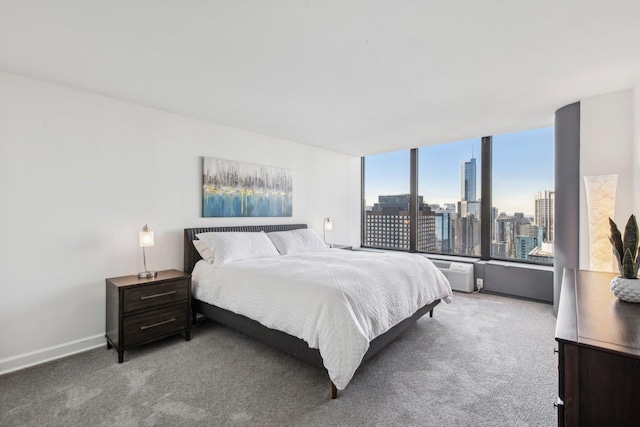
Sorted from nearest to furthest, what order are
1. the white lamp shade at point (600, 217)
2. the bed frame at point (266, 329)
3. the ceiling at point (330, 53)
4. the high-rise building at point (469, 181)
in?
the ceiling at point (330, 53)
the bed frame at point (266, 329)
the white lamp shade at point (600, 217)
the high-rise building at point (469, 181)

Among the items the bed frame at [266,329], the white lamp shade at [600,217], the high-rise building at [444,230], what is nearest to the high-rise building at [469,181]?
the high-rise building at [444,230]

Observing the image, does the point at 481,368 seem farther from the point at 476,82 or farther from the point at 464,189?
the point at 464,189

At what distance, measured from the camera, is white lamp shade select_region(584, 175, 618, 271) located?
2.96 metres

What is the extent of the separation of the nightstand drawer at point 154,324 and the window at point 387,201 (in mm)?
4440

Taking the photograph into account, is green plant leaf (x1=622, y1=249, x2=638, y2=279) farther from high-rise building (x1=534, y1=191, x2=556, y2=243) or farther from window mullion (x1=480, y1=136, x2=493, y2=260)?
window mullion (x1=480, y1=136, x2=493, y2=260)

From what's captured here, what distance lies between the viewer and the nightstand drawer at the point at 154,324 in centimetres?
272

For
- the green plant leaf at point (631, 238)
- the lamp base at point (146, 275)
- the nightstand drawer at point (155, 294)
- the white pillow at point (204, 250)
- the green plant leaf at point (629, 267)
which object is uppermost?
the green plant leaf at point (631, 238)

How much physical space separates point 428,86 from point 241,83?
71.2 inches

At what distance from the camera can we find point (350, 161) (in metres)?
6.49

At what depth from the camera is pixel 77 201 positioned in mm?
2902

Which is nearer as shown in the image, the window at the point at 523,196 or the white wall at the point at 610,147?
the white wall at the point at 610,147

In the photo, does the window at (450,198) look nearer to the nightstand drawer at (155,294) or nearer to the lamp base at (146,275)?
the nightstand drawer at (155,294)

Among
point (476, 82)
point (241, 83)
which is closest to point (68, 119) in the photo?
point (241, 83)

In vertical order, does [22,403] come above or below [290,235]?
below
